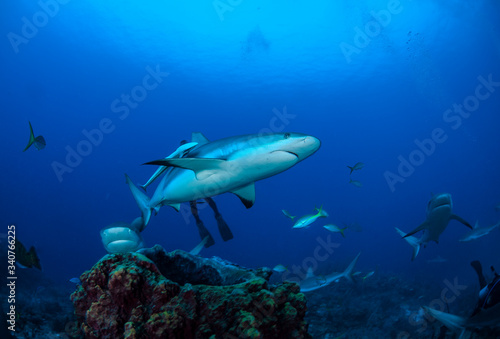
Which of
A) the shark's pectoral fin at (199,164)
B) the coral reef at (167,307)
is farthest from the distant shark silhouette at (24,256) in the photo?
the shark's pectoral fin at (199,164)

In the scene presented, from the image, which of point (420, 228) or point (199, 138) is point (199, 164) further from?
point (420, 228)

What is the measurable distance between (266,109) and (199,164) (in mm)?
76117

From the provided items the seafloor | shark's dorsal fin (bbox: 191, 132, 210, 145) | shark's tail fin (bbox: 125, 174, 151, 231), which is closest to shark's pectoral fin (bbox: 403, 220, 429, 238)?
the seafloor

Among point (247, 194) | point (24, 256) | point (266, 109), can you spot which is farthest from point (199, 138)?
point (266, 109)

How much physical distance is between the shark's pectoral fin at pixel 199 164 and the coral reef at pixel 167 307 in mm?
991

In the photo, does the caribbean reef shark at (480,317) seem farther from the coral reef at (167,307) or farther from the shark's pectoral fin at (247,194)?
the shark's pectoral fin at (247,194)

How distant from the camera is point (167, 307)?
7.06ft

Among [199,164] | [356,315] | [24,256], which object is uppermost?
[24,256]

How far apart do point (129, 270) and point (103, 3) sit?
177ft

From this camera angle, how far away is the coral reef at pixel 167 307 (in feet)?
6.79

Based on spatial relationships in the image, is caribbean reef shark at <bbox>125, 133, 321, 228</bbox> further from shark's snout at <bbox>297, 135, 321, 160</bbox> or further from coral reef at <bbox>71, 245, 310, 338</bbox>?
coral reef at <bbox>71, 245, 310, 338</bbox>

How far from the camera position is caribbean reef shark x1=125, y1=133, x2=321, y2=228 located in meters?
2.85

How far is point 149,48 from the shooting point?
5344cm

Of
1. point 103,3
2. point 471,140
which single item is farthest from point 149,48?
point 471,140
